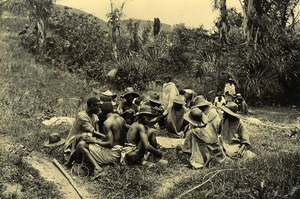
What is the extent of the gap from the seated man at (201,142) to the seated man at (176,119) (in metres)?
2.45

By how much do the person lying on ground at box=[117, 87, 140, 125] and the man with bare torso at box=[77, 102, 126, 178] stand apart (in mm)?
867

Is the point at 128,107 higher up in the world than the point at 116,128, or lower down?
higher up

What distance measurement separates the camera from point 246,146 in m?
9.42

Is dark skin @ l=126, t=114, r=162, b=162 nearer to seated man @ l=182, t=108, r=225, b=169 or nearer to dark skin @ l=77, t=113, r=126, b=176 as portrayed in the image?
dark skin @ l=77, t=113, r=126, b=176

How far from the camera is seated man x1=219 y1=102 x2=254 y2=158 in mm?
9305

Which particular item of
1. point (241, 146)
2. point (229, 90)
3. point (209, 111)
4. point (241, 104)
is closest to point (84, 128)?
point (241, 146)

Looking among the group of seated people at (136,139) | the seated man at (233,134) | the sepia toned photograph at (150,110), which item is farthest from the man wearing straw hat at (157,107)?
the seated man at (233,134)

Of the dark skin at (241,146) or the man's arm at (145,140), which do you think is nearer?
the man's arm at (145,140)

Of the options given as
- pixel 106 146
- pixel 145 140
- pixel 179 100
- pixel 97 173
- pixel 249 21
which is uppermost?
pixel 249 21

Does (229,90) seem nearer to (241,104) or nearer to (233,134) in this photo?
(241,104)

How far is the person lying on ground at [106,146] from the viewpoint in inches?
333

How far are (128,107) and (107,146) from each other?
2.08 metres

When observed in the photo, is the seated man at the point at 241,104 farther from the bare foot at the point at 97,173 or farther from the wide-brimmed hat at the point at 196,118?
the bare foot at the point at 97,173

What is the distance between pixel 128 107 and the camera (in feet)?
35.1
